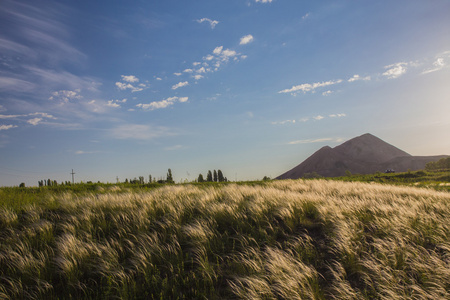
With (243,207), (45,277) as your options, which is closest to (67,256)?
(45,277)

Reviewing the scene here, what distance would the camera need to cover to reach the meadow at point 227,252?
3.73 m

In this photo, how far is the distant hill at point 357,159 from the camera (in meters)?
83.7

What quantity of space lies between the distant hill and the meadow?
81457 mm

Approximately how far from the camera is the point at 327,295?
3613 millimetres

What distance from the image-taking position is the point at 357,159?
104 m

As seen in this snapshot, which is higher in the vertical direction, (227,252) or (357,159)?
(357,159)

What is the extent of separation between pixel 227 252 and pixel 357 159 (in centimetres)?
11524

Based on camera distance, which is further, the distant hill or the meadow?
the distant hill

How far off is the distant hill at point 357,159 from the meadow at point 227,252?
81.5 meters

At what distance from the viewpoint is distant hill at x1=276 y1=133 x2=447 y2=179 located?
83.7 meters

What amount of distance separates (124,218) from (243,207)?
3.11 meters

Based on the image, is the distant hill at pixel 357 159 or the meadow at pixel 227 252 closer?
the meadow at pixel 227 252

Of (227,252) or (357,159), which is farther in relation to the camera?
(357,159)

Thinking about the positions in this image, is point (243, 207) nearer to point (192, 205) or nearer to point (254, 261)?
point (192, 205)
